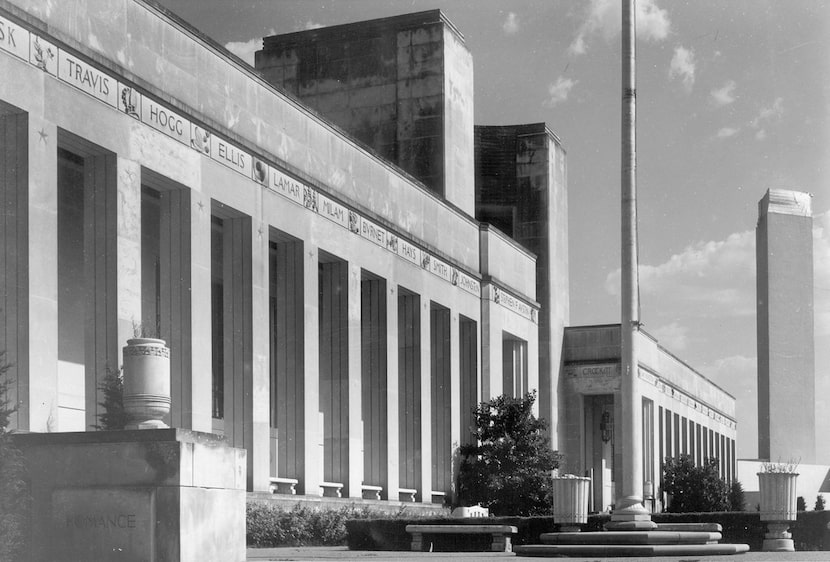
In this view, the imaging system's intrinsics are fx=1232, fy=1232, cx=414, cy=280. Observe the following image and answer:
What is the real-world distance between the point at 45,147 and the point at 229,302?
8.86m

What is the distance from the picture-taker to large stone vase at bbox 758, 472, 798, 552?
2976 cm

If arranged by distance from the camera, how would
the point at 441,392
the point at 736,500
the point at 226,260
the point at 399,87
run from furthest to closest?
the point at 736,500 → the point at 399,87 → the point at 441,392 → the point at 226,260

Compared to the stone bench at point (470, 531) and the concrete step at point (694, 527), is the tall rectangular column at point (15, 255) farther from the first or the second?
the concrete step at point (694, 527)

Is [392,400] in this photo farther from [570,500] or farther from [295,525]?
[570,500]

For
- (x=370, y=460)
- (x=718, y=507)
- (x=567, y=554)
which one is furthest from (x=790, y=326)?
(x=567, y=554)

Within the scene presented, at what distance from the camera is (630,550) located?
2486 cm

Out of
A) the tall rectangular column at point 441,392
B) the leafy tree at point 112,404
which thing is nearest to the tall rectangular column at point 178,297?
the leafy tree at point 112,404

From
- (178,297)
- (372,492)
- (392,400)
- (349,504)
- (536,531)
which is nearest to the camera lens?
(178,297)

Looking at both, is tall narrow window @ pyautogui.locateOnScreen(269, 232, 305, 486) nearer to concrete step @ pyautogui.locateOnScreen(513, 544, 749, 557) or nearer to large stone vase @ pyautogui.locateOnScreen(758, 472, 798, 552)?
concrete step @ pyautogui.locateOnScreen(513, 544, 749, 557)

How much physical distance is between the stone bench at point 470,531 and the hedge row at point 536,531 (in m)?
0.48

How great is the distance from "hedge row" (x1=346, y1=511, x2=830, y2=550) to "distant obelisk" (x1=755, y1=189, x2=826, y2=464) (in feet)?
465

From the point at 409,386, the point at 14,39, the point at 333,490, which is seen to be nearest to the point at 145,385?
the point at 14,39

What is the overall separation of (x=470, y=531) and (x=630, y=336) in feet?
22.3

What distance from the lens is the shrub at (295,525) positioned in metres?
29.6
